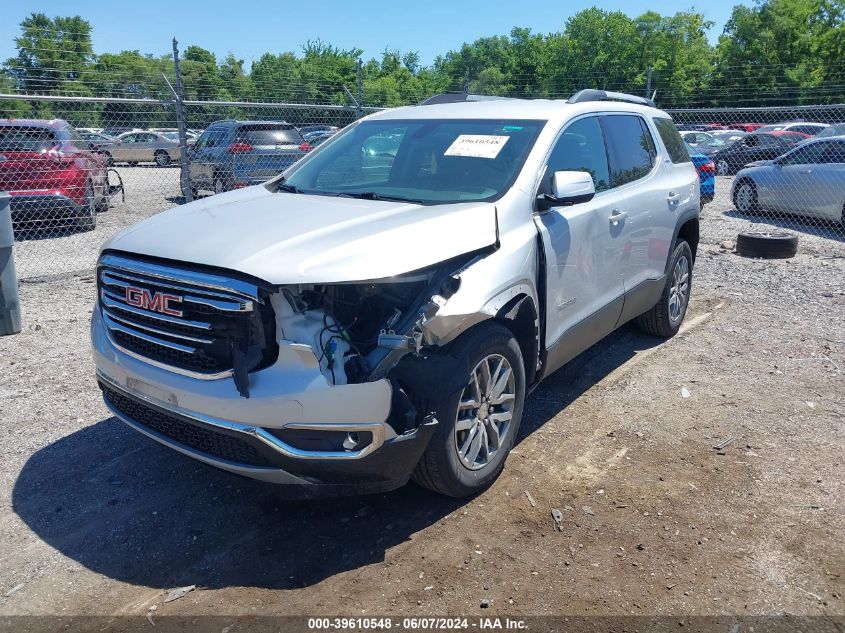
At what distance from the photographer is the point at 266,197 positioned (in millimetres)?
4285

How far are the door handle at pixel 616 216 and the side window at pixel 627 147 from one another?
213 mm

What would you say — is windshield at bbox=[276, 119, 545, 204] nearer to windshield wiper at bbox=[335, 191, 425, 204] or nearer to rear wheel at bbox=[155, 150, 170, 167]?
windshield wiper at bbox=[335, 191, 425, 204]

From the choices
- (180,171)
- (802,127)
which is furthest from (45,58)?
(802,127)

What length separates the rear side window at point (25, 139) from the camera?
9367 mm

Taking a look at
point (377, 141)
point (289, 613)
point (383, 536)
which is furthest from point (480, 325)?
point (377, 141)

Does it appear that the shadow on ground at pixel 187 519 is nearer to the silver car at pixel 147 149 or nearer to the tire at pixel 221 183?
the tire at pixel 221 183

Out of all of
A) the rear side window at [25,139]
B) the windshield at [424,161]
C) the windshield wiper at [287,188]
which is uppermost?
the rear side window at [25,139]

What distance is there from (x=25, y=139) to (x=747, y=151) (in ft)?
59.5

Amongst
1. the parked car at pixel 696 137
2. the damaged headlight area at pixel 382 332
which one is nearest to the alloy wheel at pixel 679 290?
the damaged headlight area at pixel 382 332

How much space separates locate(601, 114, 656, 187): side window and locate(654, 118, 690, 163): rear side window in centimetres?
30

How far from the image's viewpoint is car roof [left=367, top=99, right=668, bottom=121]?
14.7 feet

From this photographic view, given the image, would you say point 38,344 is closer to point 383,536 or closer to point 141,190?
point 383,536

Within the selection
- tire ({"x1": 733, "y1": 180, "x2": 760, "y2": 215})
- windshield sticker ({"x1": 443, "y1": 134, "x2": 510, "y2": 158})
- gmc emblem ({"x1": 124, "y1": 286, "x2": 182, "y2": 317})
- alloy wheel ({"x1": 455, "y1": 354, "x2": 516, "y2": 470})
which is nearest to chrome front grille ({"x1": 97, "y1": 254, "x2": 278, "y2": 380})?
gmc emblem ({"x1": 124, "y1": 286, "x2": 182, "y2": 317})

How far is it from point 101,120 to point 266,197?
31.4ft
